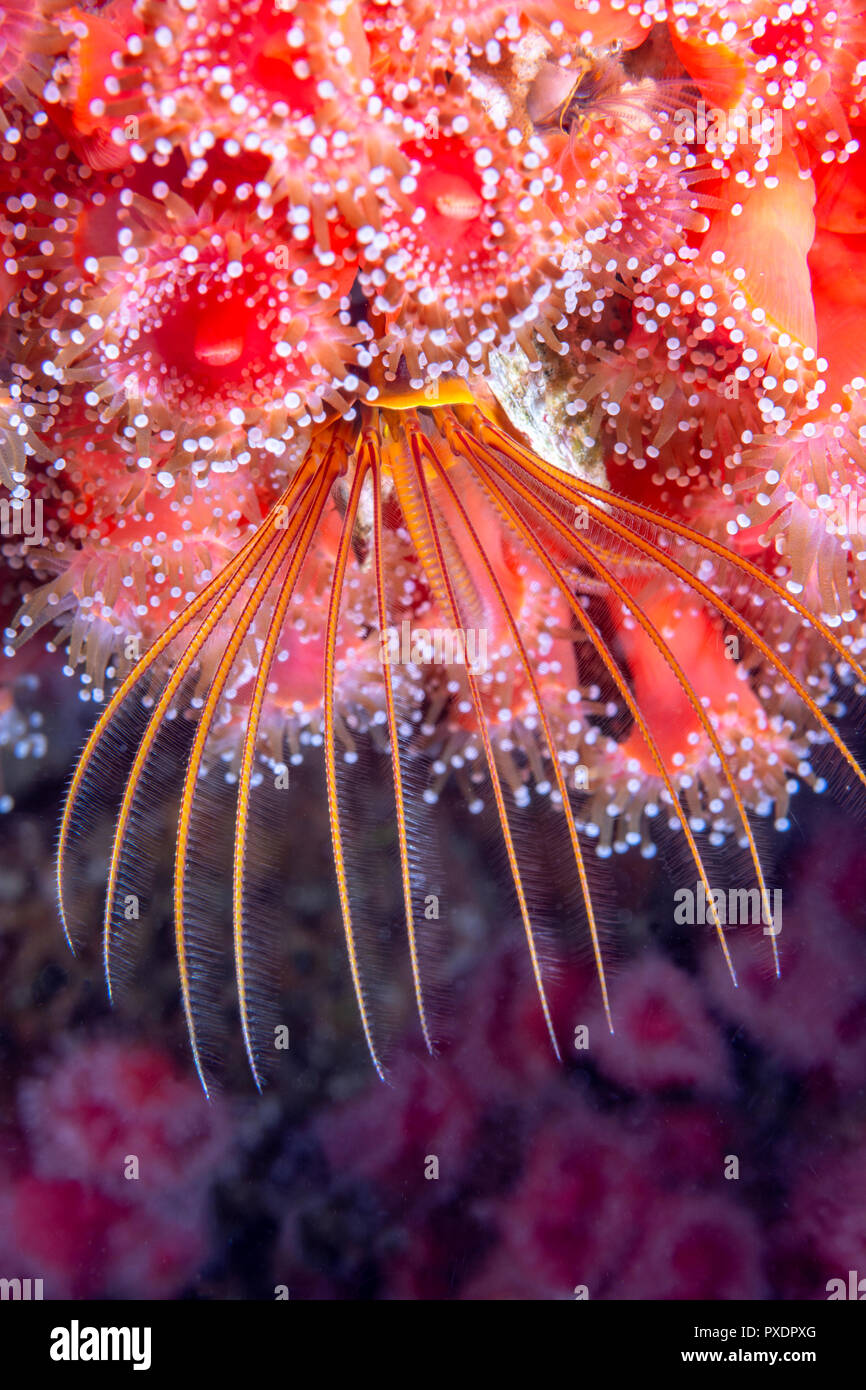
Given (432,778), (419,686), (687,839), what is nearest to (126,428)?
(419,686)

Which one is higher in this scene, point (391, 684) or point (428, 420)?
point (428, 420)

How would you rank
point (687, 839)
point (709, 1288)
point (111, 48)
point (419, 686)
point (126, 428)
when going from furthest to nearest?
point (709, 1288)
point (419, 686)
point (687, 839)
point (126, 428)
point (111, 48)

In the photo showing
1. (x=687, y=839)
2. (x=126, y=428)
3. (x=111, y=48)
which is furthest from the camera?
(x=687, y=839)

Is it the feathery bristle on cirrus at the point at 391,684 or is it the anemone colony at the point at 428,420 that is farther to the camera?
the feathery bristle on cirrus at the point at 391,684

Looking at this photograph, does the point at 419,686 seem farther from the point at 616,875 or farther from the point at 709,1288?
the point at 709,1288

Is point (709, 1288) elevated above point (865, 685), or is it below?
below

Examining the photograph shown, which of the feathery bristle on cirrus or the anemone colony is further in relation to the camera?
the feathery bristle on cirrus

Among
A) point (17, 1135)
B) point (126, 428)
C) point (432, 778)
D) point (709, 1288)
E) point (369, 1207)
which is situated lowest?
point (709, 1288)

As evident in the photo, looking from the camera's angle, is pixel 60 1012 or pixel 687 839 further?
pixel 60 1012
